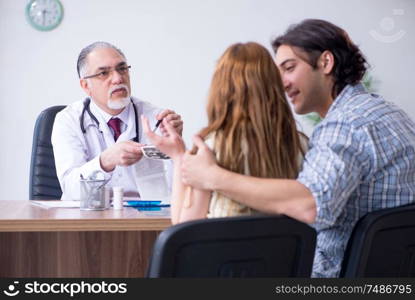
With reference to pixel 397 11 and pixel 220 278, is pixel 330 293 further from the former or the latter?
pixel 397 11

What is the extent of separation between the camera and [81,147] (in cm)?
348

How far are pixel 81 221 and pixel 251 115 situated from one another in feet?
2.92

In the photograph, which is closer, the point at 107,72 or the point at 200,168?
the point at 200,168

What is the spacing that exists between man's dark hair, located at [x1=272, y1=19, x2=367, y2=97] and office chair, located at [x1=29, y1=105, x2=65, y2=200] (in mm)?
1774

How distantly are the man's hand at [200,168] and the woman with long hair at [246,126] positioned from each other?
23 millimetres

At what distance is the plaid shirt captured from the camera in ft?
5.49

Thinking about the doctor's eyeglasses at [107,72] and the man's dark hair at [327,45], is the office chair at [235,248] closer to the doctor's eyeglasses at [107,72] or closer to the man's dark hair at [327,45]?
the man's dark hair at [327,45]

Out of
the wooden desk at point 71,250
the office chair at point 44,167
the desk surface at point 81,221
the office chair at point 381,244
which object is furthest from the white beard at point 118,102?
the office chair at point 381,244

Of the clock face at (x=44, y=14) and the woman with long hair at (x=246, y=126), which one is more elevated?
the clock face at (x=44, y=14)

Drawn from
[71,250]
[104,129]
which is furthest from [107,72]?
[71,250]

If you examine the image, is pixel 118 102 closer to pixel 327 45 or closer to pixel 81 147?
pixel 81 147

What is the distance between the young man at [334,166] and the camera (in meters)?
1.66

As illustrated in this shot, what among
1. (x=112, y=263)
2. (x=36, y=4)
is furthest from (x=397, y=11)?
(x=112, y=263)

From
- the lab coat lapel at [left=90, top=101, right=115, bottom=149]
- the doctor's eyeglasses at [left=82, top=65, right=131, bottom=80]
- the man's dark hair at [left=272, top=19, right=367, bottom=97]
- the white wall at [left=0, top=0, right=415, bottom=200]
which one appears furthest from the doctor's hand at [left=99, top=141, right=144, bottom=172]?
the white wall at [left=0, top=0, right=415, bottom=200]
